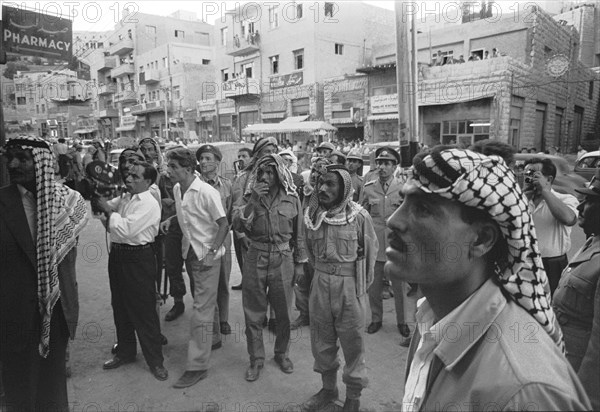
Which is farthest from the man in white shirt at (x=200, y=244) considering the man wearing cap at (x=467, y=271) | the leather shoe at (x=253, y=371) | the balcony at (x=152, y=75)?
the balcony at (x=152, y=75)

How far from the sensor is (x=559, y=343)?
1.10 m

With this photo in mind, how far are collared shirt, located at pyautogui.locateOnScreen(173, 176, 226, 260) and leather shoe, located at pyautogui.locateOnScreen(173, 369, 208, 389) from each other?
978 mm

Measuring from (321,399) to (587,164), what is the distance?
11303 mm

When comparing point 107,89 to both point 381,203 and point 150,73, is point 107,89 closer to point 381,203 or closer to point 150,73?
point 150,73

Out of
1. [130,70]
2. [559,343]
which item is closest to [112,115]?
[130,70]

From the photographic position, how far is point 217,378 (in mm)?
3508

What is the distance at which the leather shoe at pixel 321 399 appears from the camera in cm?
300

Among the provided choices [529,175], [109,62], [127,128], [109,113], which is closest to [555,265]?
[529,175]

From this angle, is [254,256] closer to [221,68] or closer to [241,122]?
[241,122]

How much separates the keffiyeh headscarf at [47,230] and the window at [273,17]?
27506mm

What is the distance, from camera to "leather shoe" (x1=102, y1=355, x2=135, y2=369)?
3.64 m

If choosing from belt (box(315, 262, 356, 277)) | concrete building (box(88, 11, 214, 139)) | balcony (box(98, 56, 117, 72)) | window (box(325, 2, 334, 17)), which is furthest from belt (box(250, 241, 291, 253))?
A: balcony (box(98, 56, 117, 72))

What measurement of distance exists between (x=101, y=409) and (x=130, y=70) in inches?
1805

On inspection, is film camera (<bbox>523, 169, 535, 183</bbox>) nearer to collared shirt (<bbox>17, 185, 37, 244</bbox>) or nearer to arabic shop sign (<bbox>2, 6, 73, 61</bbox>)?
collared shirt (<bbox>17, 185, 37, 244</bbox>)
